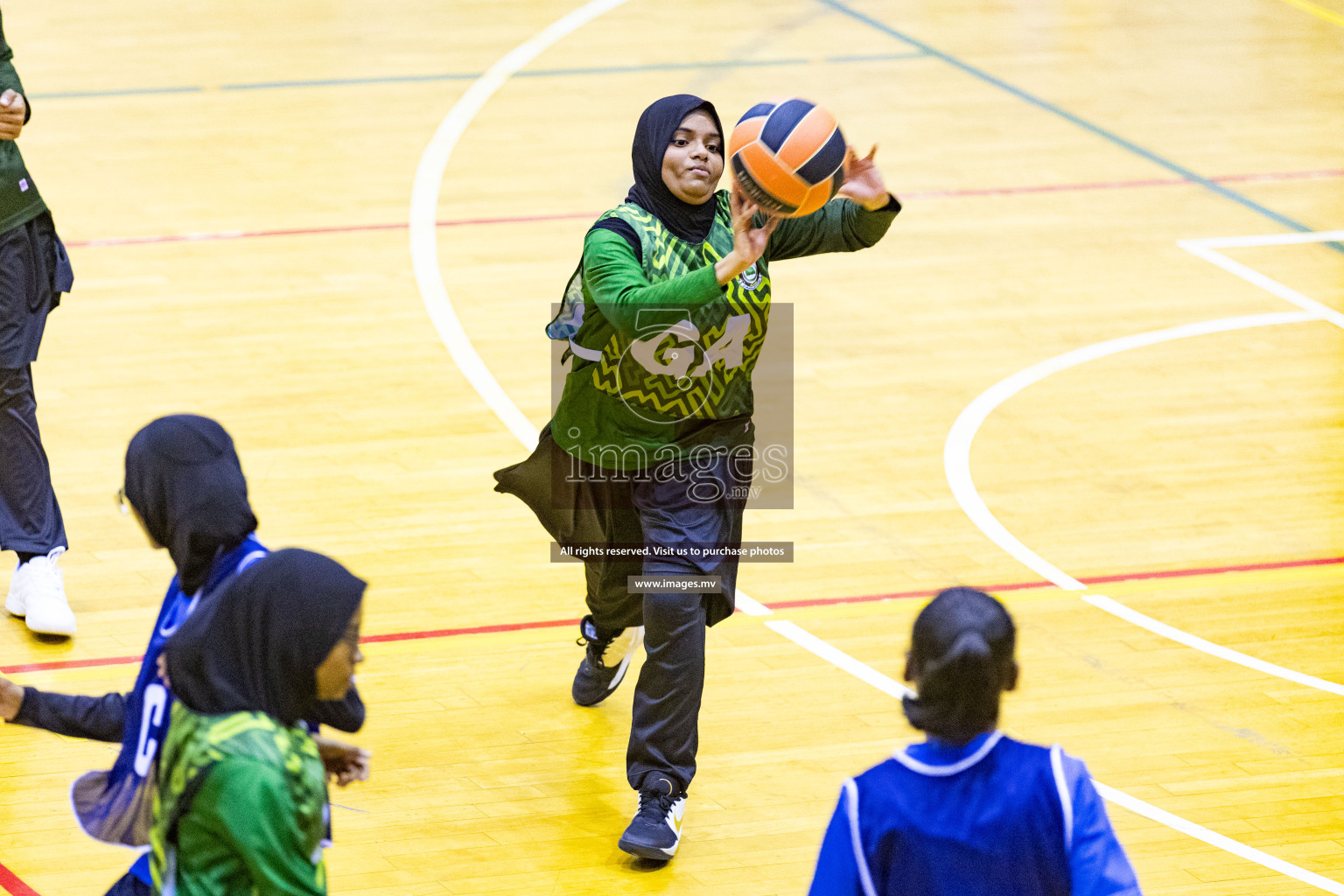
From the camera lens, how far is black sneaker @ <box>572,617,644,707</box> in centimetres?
570

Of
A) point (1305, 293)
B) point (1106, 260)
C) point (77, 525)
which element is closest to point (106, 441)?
point (77, 525)

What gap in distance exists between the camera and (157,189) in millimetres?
10227

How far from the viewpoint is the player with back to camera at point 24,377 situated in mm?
5863

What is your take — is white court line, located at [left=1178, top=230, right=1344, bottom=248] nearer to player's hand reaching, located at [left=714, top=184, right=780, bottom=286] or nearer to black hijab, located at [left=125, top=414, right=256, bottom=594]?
player's hand reaching, located at [left=714, top=184, right=780, bottom=286]

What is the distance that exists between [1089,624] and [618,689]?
68.0 inches

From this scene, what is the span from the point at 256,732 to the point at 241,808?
0.45 feet

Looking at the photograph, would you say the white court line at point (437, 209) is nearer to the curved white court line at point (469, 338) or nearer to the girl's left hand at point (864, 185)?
the curved white court line at point (469, 338)

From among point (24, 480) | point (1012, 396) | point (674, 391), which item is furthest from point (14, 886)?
point (1012, 396)

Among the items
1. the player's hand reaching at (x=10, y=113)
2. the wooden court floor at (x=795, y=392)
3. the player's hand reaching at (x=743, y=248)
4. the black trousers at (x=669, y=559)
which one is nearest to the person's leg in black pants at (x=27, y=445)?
the wooden court floor at (x=795, y=392)

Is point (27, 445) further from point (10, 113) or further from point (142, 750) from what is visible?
point (142, 750)

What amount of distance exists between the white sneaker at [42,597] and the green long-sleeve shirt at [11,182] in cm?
115

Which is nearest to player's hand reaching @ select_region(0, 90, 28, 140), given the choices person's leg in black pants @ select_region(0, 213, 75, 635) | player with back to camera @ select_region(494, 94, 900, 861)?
person's leg in black pants @ select_region(0, 213, 75, 635)

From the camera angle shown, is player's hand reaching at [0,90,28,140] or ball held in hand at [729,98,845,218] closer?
ball held in hand at [729,98,845,218]

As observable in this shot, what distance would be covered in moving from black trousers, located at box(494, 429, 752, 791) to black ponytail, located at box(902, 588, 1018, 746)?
2.04 metres
